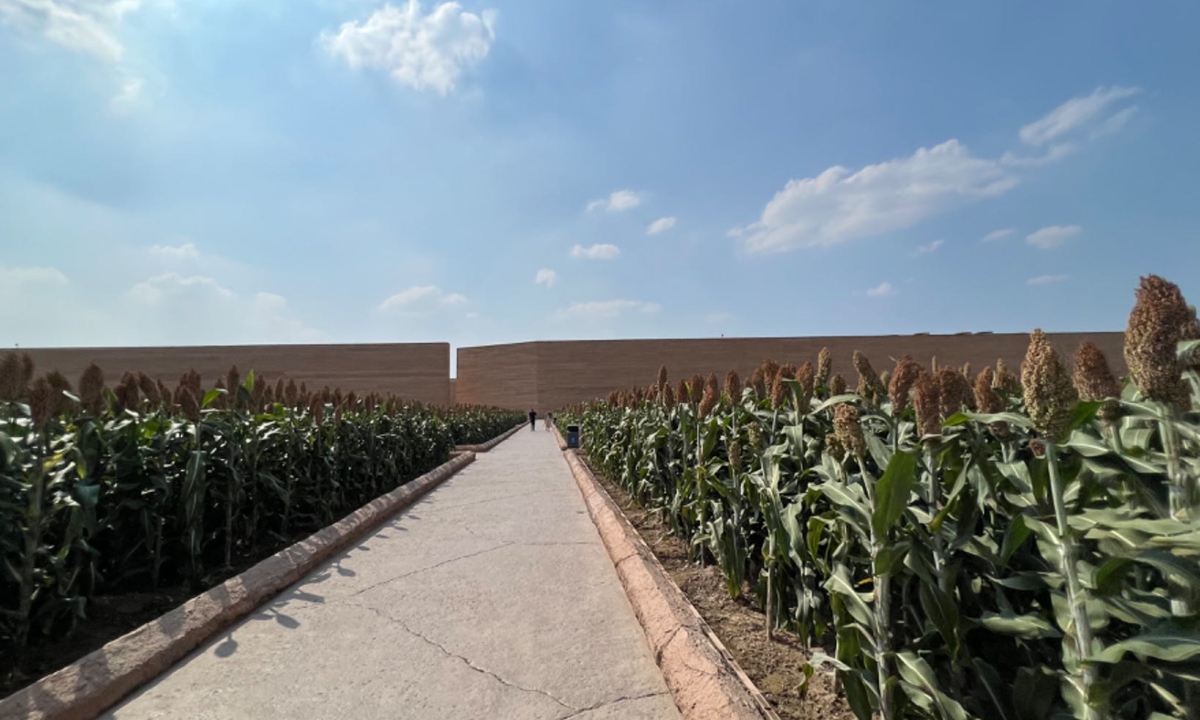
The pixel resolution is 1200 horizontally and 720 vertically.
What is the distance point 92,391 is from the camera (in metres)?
3.48

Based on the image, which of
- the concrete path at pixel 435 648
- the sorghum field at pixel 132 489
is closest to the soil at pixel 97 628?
the sorghum field at pixel 132 489

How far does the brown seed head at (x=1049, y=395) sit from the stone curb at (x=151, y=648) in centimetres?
294

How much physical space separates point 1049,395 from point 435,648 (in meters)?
2.60

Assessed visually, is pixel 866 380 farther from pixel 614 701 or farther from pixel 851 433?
pixel 614 701

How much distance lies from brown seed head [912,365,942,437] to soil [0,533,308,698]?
324 cm

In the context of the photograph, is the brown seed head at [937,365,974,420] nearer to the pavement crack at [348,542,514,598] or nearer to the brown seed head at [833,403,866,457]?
the brown seed head at [833,403,866,457]

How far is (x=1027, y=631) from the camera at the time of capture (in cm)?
134

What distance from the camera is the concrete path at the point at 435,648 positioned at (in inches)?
89.1

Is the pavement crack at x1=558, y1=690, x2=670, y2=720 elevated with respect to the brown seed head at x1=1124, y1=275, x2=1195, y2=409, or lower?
lower

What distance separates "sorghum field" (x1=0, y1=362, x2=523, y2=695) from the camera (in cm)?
252

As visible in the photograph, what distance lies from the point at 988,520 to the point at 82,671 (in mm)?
3128

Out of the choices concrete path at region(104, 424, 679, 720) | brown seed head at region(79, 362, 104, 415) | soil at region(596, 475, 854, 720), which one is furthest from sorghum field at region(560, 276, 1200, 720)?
brown seed head at region(79, 362, 104, 415)

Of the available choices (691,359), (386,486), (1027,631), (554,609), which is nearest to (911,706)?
(1027,631)

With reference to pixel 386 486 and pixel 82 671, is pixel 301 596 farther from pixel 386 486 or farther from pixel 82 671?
pixel 386 486
